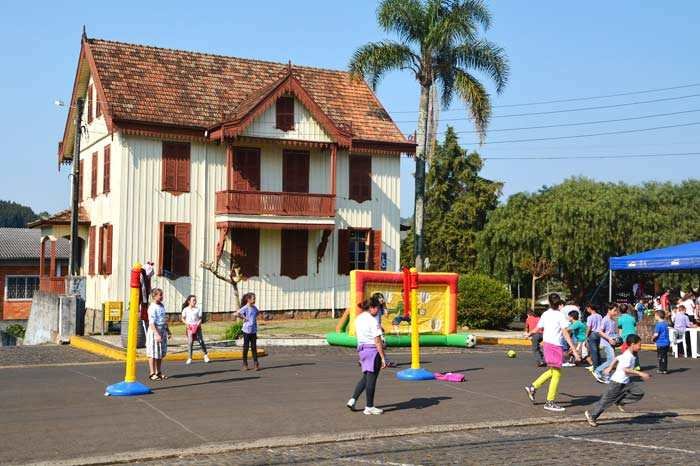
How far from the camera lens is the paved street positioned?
11.4 meters

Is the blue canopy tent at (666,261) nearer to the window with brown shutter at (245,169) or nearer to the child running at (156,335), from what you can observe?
the window with brown shutter at (245,169)

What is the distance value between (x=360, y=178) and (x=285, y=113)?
4.21 metres

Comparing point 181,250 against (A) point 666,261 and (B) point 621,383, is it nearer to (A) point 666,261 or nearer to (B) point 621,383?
(A) point 666,261

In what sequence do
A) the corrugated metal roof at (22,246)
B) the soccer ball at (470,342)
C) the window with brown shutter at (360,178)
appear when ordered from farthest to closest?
1. the corrugated metal roof at (22,246)
2. the window with brown shutter at (360,178)
3. the soccer ball at (470,342)

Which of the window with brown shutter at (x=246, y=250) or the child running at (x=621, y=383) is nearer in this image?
the child running at (x=621, y=383)

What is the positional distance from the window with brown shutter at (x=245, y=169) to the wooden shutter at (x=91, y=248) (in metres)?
6.06

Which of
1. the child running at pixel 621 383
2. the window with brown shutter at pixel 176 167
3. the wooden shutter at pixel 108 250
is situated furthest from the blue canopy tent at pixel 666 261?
the wooden shutter at pixel 108 250

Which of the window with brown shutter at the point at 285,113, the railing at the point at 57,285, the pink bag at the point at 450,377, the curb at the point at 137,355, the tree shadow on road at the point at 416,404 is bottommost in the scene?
the tree shadow on road at the point at 416,404

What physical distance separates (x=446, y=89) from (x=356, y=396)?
2252 centimetres

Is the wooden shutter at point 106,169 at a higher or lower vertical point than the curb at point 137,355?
higher

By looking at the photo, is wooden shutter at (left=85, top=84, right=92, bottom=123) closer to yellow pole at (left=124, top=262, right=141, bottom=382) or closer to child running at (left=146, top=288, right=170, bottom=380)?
child running at (left=146, top=288, right=170, bottom=380)

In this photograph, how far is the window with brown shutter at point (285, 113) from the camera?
1308 inches

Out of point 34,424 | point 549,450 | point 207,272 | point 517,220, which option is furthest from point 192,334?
point 517,220

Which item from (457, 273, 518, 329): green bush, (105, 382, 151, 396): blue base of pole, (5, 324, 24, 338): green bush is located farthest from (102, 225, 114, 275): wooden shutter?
(105, 382, 151, 396): blue base of pole
